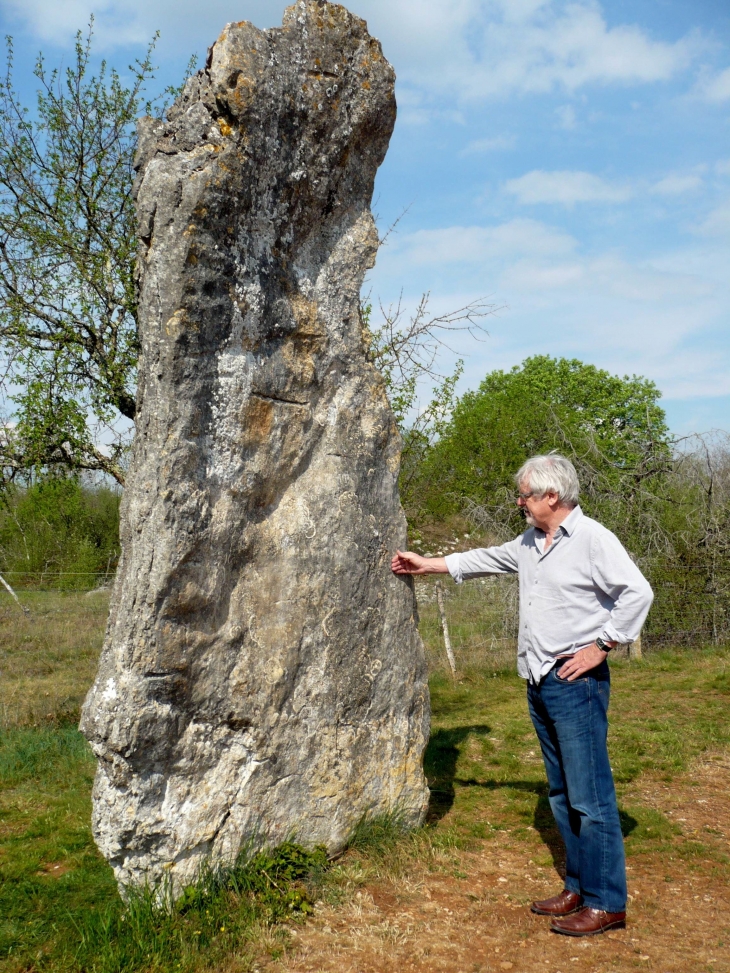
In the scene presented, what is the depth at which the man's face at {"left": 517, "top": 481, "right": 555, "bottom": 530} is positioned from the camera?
162 inches

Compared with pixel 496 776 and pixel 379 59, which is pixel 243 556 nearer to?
pixel 379 59

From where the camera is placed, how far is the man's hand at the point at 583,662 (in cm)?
392

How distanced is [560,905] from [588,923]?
209mm

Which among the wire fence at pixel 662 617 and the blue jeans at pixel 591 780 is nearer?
the blue jeans at pixel 591 780

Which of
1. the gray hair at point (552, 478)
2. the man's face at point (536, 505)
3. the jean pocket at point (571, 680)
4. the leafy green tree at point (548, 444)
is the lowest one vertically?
the jean pocket at point (571, 680)

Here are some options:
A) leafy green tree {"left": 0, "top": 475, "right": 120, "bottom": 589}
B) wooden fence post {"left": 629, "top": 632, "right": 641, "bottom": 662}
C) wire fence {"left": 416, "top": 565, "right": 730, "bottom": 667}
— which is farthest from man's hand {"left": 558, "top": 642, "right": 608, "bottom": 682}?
leafy green tree {"left": 0, "top": 475, "right": 120, "bottom": 589}

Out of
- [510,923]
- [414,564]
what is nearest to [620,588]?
[414,564]

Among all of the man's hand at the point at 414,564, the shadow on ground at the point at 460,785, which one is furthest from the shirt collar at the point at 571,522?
the shadow on ground at the point at 460,785

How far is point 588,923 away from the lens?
12.8 ft

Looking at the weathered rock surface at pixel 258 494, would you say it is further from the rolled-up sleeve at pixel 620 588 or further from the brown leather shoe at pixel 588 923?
the rolled-up sleeve at pixel 620 588

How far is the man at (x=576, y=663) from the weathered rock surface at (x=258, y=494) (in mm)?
1071

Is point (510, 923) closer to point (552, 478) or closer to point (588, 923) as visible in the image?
point (588, 923)

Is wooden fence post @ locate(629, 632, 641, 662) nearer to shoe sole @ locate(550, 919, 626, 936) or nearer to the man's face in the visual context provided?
shoe sole @ locate(550, 919, 626, 936)

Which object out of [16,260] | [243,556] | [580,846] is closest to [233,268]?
[243,556]
